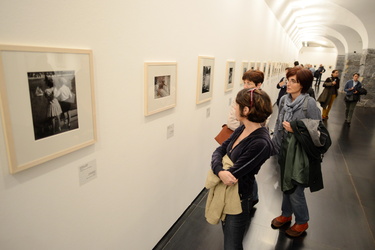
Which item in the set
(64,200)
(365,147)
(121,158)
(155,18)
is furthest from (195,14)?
(365,147)

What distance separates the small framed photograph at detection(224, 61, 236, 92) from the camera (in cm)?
441

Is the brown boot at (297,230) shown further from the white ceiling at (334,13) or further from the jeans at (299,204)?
the white ceiling at (334,13)

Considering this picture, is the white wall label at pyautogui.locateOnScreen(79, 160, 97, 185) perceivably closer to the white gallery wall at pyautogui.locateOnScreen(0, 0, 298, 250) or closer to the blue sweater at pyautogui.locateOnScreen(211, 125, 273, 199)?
the white gallery wall at pyautogui.locateOnScreen(0, 0, 298, 250)

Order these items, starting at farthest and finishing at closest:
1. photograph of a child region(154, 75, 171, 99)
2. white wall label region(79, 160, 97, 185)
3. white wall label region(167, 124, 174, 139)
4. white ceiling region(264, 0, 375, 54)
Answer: white ceiling region(264, 0, 375, 54)
white wall label region(167, 124, 174, 139)
photograph of a child region(154, 75, 171, 99)
white wall label region(79, 160, 97, 185)

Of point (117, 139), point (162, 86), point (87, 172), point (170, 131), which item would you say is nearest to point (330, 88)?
point (170, 131)

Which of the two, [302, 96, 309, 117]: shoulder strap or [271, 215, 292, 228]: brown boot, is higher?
[302, 96, 309, 117]: shoulder strap

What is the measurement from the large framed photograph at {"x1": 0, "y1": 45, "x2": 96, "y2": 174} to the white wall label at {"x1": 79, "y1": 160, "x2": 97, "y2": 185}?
0.18 meters

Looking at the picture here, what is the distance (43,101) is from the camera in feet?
4.08

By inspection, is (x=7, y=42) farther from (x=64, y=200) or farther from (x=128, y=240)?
(x=128, y=240)

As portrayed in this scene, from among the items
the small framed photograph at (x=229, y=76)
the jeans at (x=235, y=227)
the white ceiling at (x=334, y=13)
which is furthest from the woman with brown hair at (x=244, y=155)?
the white ceiling at (x=334, y=13)

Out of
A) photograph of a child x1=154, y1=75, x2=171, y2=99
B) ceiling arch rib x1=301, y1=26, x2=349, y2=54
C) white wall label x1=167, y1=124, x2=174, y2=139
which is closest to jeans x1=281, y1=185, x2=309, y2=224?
white wall label x1=167, y1=124, x2=174, y2=139

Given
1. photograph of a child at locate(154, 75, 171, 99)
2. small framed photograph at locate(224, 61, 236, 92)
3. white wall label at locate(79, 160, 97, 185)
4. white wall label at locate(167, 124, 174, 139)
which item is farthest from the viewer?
small framed photograph at locate(224, 61, 236, 92)

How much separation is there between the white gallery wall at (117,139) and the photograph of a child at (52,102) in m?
0.17

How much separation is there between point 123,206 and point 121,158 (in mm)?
482
